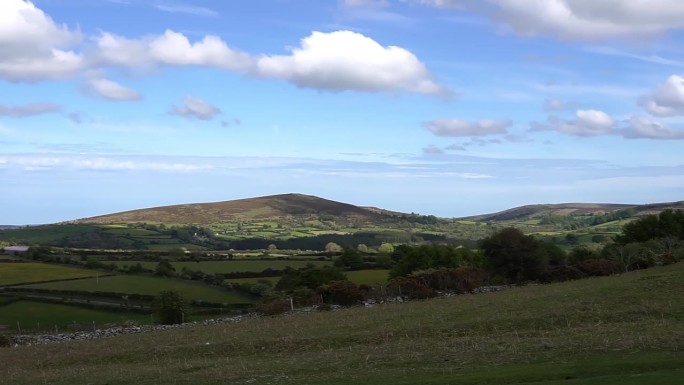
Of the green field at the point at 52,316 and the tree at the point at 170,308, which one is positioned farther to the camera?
the green field at the point at 52,316

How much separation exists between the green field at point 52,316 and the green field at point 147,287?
8.23 m

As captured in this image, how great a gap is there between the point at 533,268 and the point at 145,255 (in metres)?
81.1

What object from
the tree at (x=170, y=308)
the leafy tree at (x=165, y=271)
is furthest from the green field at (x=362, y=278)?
the tree at (x=170, y=308)

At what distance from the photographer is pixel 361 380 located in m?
19.2

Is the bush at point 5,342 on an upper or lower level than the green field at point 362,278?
lower

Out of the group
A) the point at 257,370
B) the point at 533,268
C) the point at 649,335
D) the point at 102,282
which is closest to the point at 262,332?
the point at 257,370

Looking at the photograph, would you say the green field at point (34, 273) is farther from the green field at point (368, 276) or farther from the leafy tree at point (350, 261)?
the green field at point (368, 276)

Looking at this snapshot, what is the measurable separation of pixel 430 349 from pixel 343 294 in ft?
110

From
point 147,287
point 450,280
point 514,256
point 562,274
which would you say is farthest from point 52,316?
point 562,274

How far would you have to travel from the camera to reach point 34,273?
325 ft

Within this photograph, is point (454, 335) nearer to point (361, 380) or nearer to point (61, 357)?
point (361, 380)

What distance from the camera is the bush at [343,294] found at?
5758cm

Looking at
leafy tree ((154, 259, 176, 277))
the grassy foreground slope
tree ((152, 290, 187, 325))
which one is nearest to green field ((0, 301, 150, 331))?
tree ((152, 290, 187, 325))

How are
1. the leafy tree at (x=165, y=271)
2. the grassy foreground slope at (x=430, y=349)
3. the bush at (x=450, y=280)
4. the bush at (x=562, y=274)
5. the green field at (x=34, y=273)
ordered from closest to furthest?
the grassy foreground slope at (x=430, y=349), the bush at (x=450, y=280), the bush at (x=562, y=274), the green field at (x=34, y=273), the leafy tree at (x=165, y=271)
